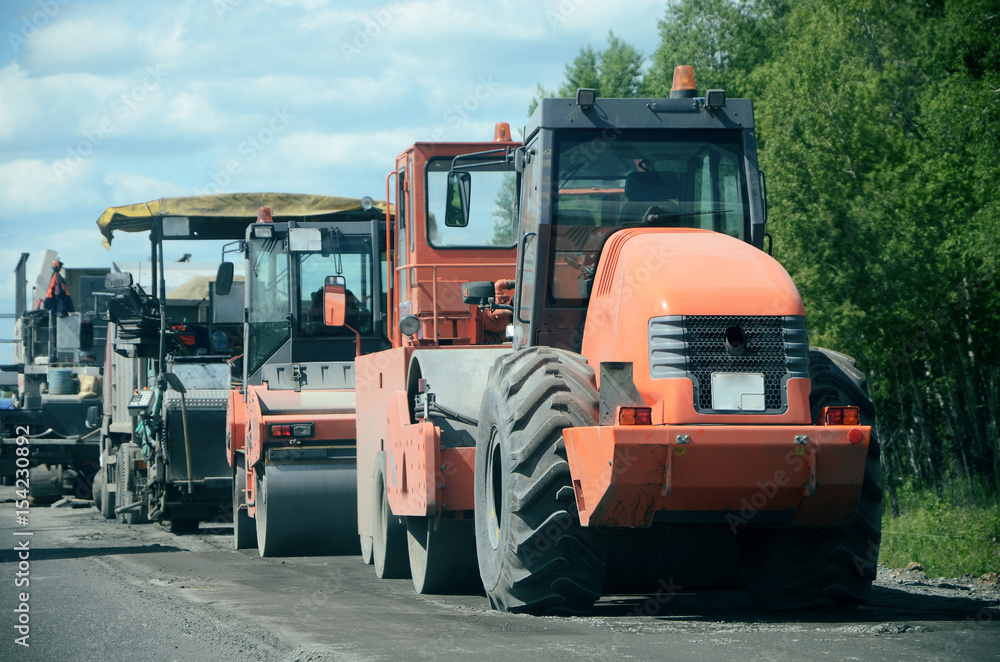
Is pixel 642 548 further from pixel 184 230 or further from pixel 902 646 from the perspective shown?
pixel 184 230

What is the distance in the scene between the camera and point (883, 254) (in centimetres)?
2162

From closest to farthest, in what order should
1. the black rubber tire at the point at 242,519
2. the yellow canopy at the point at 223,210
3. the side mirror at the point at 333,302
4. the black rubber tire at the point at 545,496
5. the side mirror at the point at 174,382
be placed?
the black rubber tire at the point at 545,496
the side mirror at the point at 333,302
the black rubber tire at the point at 242,519
the side mirror at the point at 174,382
the yellow canopy at the point at 223,210

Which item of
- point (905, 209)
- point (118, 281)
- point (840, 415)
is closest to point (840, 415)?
point (840, 415)

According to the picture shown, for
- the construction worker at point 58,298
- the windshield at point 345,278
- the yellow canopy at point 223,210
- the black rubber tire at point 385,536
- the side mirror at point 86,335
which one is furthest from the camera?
the construction worker at point 58,298

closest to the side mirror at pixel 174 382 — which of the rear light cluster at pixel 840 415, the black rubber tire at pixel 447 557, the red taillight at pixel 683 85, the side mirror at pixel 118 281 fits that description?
the side mirror at pixel 118 281

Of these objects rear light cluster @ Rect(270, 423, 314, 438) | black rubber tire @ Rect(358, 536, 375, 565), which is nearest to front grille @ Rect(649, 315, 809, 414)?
Answer: black rubber tire @ Rect(358, 536, 375, 565)

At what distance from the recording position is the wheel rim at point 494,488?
7676 millimetres

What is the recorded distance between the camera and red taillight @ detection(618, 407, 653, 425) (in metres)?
6.38

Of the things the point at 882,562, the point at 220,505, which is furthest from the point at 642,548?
the point at 220,505

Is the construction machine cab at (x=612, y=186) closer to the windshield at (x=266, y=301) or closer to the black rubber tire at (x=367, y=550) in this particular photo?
the black rubber tire at (x=367, y=550)

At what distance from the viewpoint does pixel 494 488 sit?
7.75 m

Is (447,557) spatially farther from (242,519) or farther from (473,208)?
(242,519)

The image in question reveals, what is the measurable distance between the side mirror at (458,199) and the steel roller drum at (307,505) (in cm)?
315

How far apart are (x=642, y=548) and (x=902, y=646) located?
2.40 meters
